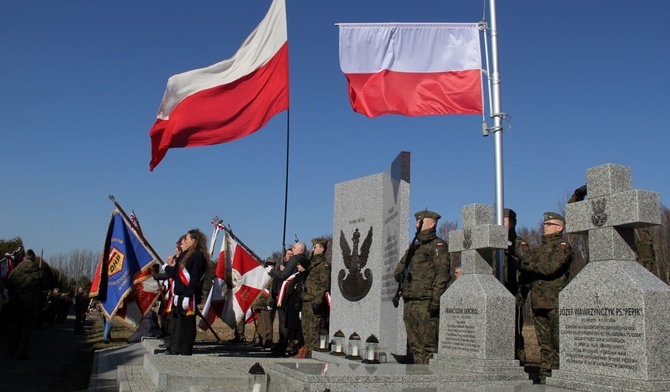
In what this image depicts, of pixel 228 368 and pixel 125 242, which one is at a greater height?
pixel 125 242

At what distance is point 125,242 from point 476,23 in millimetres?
8019

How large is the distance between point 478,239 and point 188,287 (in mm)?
4185

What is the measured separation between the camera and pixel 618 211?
19.6ft

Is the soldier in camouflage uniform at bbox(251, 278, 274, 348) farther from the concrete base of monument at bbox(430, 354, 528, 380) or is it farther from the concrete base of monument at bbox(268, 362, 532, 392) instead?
the concrete base of monument at bbox(430, 354, 528, 380)

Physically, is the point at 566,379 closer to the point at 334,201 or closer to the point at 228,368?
the point at 228,368

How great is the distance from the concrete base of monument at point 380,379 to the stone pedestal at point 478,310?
28 cm

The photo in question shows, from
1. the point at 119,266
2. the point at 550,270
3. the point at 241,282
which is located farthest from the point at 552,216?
the point at 119,266

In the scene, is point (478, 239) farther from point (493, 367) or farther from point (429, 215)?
point (493, 367)

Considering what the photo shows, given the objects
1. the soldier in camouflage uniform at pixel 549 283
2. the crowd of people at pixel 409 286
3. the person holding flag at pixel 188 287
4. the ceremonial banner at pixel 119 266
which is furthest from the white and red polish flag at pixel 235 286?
the soldier in camouflage uniform at pixel 549 283

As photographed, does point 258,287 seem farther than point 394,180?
Yes

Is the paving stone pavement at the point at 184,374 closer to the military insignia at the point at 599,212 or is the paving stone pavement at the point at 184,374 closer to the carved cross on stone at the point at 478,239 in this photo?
the military insignia at the point at 599,212

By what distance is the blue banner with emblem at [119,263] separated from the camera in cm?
1305

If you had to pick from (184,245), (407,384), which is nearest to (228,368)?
(184,245)

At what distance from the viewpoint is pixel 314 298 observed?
10.7 metres
